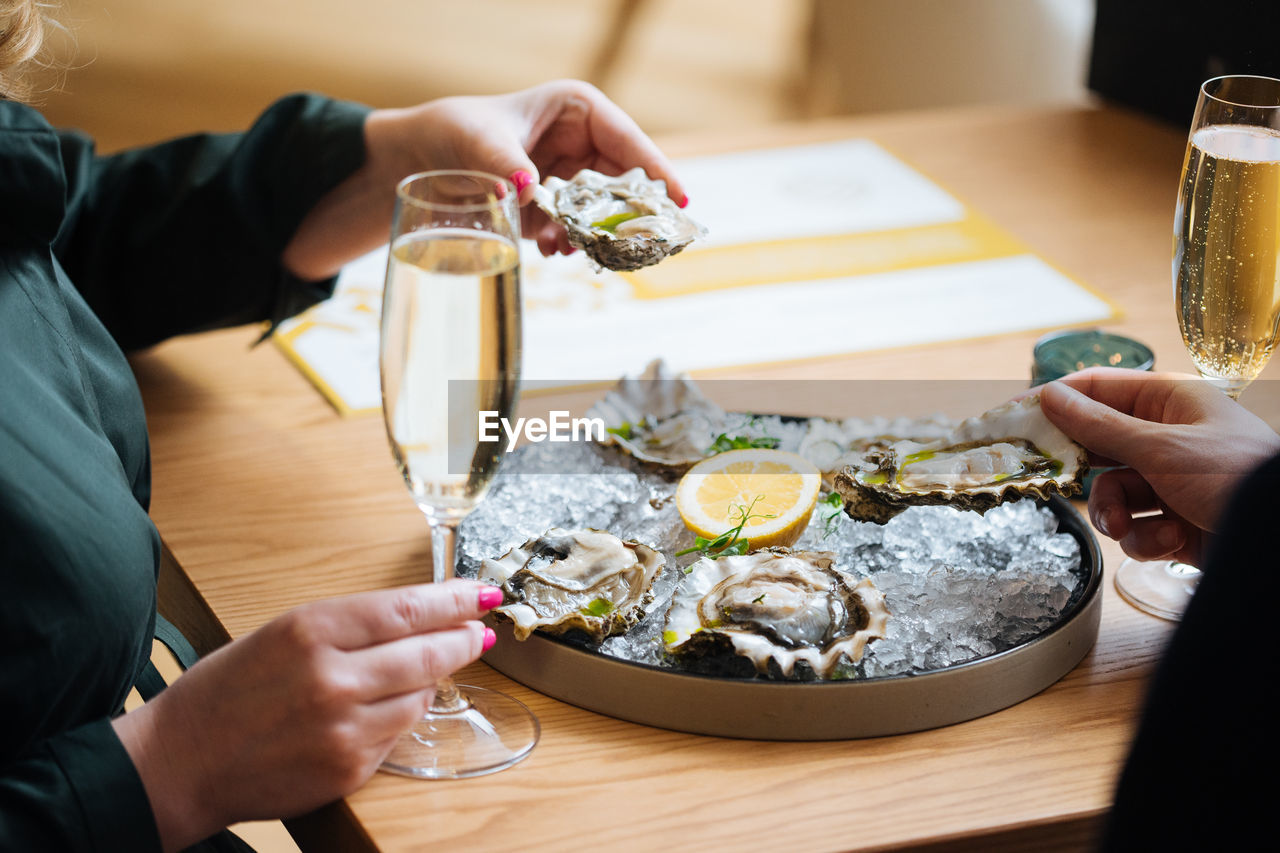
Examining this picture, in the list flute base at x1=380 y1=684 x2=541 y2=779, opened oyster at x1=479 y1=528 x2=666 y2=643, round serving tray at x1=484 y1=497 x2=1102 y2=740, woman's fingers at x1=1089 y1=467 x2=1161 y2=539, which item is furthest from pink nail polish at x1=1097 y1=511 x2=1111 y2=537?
flute base at x1=380 y1=684 x2=541 y2=779

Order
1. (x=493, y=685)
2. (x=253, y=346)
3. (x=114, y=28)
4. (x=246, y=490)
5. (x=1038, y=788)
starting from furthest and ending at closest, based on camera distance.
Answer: (x=114, y=28) → (x=253, y=346) → (x=246, y=490) → (x=493, y=685) → (x=1038, y=788)

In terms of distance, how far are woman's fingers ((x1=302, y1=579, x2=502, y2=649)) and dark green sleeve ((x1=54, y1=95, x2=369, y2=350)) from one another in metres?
0.73

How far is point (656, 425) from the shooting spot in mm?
1120

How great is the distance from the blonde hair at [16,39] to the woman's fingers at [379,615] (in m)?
0.58

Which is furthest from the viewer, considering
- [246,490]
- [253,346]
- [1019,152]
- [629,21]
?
[629,21]

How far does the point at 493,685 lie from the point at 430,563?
19 centimetres

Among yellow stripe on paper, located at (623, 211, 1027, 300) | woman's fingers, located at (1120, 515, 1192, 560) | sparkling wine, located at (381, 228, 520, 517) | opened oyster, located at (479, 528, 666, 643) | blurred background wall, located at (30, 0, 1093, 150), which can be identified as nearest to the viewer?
sparkling wine, located at (381, 228, 520, 517)

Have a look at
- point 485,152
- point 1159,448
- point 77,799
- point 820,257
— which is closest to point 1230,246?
point 1159,448

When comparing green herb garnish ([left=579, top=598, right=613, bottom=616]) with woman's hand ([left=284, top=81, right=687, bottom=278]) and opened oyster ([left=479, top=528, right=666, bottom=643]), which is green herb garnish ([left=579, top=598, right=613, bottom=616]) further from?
woman's hand ([left=284, top=81, right=687, bottom=278])

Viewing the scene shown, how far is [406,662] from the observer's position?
0.76 metres

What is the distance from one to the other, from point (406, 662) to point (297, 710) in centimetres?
7

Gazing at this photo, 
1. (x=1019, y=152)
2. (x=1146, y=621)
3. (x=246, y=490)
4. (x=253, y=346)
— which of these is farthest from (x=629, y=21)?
(x=1146, y=621)

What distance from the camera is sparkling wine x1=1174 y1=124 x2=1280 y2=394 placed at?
0.95m

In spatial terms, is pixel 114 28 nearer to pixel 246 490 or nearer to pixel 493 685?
pixel 246 490
